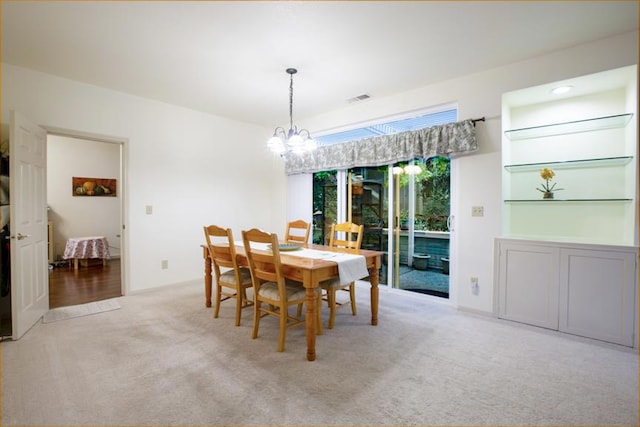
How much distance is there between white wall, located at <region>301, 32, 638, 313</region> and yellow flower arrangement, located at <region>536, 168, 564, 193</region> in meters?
0.46

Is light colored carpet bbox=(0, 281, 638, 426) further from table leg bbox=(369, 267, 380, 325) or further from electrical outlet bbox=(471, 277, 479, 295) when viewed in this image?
electrical outlet bbox=(471, 277, 479, 295)

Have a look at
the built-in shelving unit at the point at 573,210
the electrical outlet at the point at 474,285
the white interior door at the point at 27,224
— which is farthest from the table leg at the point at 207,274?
the built-in shelving unit at the point at 573,210

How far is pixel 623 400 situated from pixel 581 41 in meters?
2.78

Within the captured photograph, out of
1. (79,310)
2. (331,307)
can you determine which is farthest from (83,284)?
(331,307)

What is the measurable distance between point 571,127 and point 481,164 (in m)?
0.90

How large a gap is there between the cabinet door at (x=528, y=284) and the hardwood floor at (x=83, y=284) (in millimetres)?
4594

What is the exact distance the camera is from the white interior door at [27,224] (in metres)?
2.55

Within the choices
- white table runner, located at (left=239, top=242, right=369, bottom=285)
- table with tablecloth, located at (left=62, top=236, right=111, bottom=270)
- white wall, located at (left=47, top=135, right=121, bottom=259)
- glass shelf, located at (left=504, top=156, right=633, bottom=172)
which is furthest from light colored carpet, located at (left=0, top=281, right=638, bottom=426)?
white wall, located at (left=47, top=135, right=121, bottom=259)

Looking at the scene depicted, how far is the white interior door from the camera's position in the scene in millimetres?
2553

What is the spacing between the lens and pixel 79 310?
328 centimetres

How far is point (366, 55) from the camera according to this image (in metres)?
2.83

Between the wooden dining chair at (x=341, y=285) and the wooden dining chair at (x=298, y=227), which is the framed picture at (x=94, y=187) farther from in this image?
the wooden dining chair at (x=341, y=285)

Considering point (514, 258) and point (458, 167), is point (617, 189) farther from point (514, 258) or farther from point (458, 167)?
point (458, 167)

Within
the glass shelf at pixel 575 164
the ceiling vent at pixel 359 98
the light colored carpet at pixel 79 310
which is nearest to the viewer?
the glass shelf at pixel 575 164
